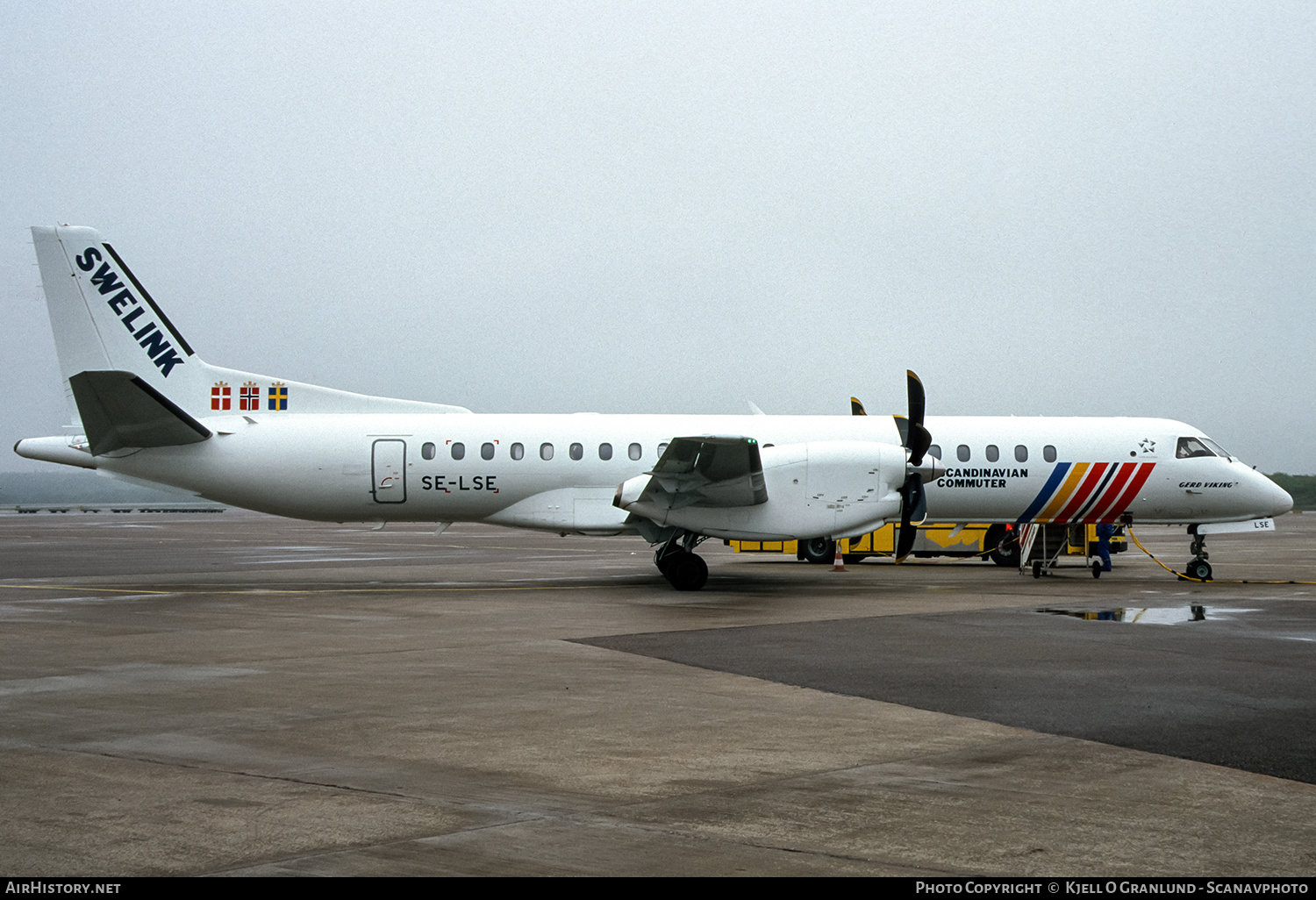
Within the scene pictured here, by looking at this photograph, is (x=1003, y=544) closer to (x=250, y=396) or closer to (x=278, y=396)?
(x=278, y=396)

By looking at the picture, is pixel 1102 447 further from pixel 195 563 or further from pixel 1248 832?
pixel 195 563

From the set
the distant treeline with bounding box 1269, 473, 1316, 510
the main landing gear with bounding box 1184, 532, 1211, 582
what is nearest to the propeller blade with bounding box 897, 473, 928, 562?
the main landing gear with bounding box 1184, 532, 1211, 582

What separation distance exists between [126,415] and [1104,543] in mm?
19947

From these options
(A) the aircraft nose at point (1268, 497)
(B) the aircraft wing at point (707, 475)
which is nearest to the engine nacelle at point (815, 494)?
(B) the aircraft wing at point (707, 475)

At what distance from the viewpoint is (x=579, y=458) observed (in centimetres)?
2022

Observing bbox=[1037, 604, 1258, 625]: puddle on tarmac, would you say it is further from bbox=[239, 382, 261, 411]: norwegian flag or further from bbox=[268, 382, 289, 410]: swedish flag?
bbox=[239, 382, 261, 411]: norwegian flag

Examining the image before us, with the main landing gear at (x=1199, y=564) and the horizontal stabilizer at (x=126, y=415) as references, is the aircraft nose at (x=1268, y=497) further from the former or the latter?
the horizontal stabilizer at (x=126, y=415)

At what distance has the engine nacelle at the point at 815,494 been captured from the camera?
18.3 metres

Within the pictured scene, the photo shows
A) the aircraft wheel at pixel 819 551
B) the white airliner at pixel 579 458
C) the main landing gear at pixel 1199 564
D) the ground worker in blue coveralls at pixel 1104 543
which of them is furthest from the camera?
the aircraft wheel at pixel 819 551

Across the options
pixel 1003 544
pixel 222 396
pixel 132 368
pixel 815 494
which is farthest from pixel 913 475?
pixel 132 368

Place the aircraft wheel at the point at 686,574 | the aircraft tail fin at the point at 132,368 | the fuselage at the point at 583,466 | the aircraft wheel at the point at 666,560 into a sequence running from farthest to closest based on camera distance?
the fuselage at the point at 583,466 → the aircraft wheel at the point at 666,560 → the aircraft wheel at the point at 686,574 → the aircraft tail fin at the point at 132,368

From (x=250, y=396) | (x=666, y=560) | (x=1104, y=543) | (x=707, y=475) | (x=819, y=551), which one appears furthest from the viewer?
(x=819, y=551)

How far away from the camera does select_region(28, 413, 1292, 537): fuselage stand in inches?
775

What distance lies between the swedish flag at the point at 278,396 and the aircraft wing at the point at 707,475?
7.30 metres
